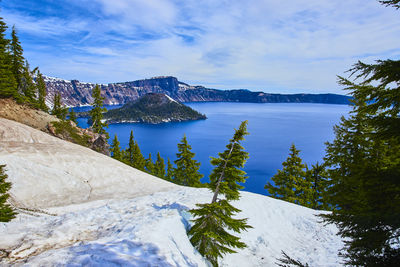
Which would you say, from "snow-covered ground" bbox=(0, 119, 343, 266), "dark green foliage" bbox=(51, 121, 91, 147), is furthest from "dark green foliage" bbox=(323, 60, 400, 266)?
"dark green foliage" bbox=(51, 121, 91, 147)

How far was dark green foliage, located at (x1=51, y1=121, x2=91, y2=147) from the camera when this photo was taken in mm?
32500

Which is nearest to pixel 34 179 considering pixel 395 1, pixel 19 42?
pixel 395 1

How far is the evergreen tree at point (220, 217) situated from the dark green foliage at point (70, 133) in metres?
31.2

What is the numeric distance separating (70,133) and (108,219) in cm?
2855

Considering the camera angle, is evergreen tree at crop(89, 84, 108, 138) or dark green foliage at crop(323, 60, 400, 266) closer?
dark green foliage at crop(323, 60, 400, 266)

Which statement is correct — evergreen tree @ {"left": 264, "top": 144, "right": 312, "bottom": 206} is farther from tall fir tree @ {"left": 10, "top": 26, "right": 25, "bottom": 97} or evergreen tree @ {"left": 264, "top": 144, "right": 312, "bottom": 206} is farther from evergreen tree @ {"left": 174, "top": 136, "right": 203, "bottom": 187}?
tall fir tree @ {"left": 10, "top": 26, "right": 25, "bottom": 97}

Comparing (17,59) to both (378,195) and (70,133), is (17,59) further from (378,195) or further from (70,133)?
(378,195)

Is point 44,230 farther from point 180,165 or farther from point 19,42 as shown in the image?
point 19,42

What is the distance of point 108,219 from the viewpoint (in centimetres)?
1131

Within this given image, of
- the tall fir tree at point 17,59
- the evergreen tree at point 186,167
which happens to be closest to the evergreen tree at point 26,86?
the tall fir tree at point 17,59

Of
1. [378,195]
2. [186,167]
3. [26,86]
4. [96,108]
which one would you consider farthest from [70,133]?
[378,195]

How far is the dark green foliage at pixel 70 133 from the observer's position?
32.5 meters

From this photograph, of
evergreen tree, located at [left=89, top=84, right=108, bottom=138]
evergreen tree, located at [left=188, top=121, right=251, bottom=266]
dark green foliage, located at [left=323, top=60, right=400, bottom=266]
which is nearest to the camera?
dark green foliage, located at [left=323, top=60, right=400, bottom=266]

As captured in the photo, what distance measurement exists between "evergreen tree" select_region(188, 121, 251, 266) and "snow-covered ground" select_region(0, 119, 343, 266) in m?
0.69
